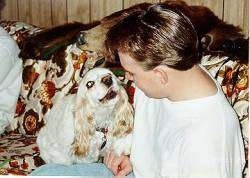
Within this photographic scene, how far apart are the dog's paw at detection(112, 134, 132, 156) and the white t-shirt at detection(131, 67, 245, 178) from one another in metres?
0.27

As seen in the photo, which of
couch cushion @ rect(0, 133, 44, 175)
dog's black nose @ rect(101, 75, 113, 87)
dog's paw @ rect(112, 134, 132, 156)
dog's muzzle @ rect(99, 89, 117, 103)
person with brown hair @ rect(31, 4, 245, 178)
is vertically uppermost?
person with brown hair @ rect(31, 4, 245, 178)

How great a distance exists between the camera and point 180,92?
2.99 ft

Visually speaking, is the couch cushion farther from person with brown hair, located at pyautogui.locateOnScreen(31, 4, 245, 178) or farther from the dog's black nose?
person with brown hair, located at pyautogui.locateOnScreen(31, 4, 245, 178)

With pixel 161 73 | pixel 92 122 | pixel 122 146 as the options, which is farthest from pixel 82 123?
pixel 161 73

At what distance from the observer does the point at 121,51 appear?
0.87 m

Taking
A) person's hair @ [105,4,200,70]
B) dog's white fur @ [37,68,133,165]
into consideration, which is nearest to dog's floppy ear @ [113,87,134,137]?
dog's white fur @ [37,68,133,165]

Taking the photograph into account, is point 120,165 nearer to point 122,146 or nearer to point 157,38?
point 122,146

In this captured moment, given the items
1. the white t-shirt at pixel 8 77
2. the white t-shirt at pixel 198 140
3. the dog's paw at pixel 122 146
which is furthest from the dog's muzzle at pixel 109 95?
the white t-shirt at pixel 8 77

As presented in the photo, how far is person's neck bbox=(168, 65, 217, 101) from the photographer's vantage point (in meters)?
0.89

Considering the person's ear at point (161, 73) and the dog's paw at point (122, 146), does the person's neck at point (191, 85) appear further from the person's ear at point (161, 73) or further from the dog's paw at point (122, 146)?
the dog's paw at point (122, 146)

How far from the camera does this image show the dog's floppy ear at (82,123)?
4.36ft

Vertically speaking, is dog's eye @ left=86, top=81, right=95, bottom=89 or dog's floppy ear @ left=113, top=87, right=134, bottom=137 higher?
dog's eye @ left=86, top=81, right=95, bottom=89

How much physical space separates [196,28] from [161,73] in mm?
430

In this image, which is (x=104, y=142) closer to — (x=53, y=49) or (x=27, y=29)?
(x=53, y=49)
